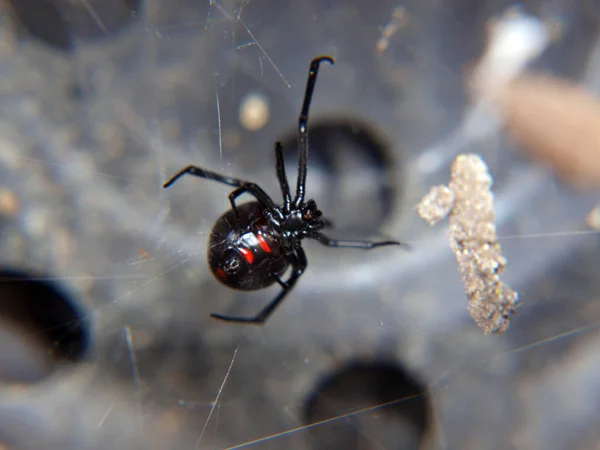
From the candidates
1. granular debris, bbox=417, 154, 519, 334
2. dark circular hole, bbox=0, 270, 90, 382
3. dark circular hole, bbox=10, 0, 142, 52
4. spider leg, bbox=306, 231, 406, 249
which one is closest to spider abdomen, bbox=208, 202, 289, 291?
spider leg, bbox=306, 231, 406, 249

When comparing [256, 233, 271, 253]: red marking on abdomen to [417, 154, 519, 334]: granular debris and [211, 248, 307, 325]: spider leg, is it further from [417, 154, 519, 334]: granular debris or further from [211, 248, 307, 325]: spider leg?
[417, 154, 519, 334]: granular debris

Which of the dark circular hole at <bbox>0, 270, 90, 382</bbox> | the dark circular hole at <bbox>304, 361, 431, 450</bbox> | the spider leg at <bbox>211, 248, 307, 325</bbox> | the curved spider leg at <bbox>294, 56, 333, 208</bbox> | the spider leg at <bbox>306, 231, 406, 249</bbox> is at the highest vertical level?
the curved spider leg at <bbox>294, 56, 333, 208</bbox>

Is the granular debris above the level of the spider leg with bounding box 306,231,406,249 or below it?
above

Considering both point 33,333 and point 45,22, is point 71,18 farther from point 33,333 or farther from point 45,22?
point 33,333

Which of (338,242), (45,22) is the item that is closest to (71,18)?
(45,22)

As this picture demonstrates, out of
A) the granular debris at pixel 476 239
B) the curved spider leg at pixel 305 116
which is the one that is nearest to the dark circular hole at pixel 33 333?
the curved spider leg at pixel 305 116
